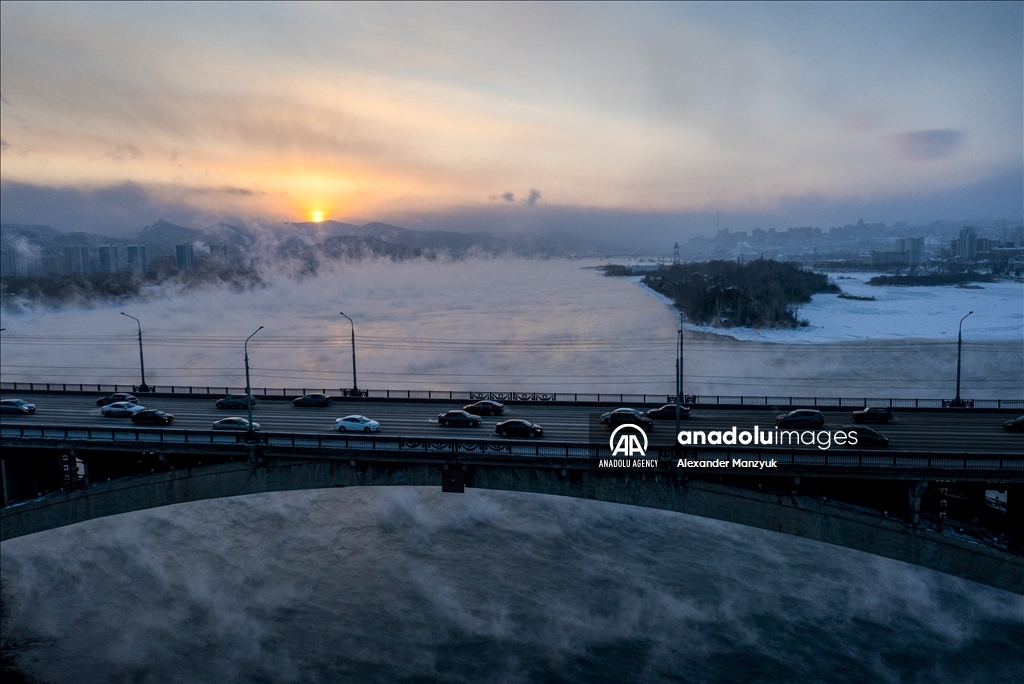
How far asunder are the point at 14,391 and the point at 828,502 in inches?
1273

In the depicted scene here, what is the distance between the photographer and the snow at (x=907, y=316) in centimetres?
3875

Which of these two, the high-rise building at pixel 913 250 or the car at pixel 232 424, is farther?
the high-rise building at pixel 913 250

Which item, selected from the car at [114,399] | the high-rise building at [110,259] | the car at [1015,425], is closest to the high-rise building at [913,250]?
the car at [1015,425]

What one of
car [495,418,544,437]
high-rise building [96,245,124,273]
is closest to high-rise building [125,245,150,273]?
high-rise building [96,245,124,273]

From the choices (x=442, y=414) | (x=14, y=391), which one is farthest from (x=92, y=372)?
(x=442, y=414)

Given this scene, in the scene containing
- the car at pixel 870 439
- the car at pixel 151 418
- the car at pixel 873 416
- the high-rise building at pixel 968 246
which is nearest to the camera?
the car at pixel 870 439

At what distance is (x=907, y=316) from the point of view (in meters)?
59.0

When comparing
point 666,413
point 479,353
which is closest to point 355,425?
point 666,413

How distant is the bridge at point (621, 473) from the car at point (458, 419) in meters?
0.36

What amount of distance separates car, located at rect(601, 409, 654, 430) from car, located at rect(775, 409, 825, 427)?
3954 mm

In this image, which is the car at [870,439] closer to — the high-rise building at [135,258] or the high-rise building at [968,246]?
the high-rise building at [968,246]

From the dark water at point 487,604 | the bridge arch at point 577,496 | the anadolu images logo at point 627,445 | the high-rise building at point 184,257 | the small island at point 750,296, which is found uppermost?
the high-rise building at point 184,257

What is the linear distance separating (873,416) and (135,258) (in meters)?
147

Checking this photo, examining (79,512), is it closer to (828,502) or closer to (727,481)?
(727,481)
